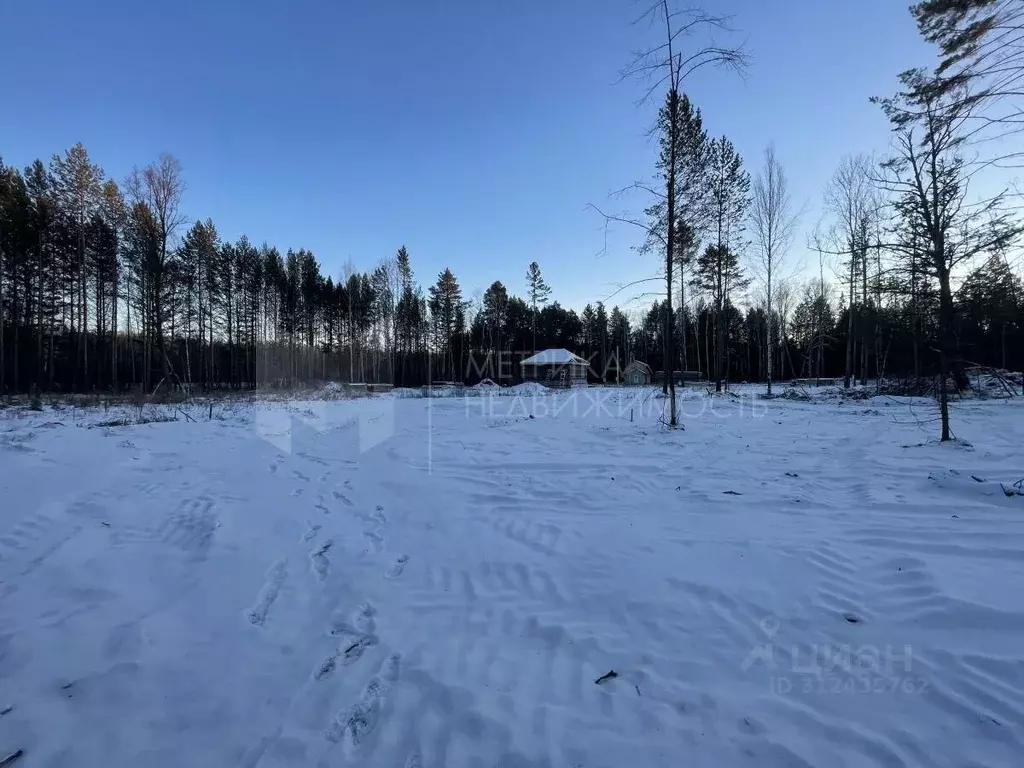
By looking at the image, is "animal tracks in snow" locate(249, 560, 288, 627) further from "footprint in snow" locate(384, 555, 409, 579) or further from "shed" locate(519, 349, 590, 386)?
"shed" locate(519, 349, 590, 386)

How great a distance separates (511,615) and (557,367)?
37384 mm

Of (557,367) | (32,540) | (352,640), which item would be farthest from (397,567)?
(557,367)

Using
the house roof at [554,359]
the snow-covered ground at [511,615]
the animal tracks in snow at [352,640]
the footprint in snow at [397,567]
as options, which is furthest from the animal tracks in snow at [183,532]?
the house roof at [554,359]

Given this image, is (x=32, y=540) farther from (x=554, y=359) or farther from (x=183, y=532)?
(x=554, y=359)

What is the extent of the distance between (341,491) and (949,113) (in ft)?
30.2

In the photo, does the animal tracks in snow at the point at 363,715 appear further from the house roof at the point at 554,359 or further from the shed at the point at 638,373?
the shed at the point at 638,373

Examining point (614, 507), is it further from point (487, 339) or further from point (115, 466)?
point (487, 339)

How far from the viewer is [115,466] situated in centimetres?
620

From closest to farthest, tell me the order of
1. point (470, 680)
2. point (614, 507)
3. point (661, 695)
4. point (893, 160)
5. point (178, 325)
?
1. point (661, 695)
2. point (470, 680)
3. point (614, 507)
4. point (893, 160)
5. point (178, 325)

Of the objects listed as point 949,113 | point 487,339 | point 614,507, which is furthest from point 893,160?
point 487,339

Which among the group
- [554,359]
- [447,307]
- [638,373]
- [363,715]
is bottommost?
[363,715]

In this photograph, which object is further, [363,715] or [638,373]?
[638,373]

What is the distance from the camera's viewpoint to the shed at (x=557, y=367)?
39.0 m

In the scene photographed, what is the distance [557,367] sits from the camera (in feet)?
132
